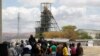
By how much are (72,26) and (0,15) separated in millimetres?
153143

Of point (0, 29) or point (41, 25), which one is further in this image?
point (41, 25)

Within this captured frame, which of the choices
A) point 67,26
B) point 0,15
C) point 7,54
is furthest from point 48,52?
point 67,26

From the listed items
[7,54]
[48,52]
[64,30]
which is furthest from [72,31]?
[7,54]

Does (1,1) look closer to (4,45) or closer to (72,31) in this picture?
(4,45)

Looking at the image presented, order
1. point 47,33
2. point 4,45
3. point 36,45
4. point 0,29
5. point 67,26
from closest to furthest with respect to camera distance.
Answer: point 4,45 → point 0,29 → point 36,45 → point 47,33 → point 67,26

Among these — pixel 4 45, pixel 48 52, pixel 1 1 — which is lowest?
pixel 48 52

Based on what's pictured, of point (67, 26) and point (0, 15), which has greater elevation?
point (0, 15)

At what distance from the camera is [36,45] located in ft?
77.6

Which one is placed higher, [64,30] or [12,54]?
[12,54]

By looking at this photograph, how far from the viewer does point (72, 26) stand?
6870 inches

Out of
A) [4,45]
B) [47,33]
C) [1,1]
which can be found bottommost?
[47,33]

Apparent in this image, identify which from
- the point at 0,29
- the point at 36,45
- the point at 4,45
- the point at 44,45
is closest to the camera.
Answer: the point at 4,45

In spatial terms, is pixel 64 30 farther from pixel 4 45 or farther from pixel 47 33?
pixel 4 45

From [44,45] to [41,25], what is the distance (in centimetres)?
14032
